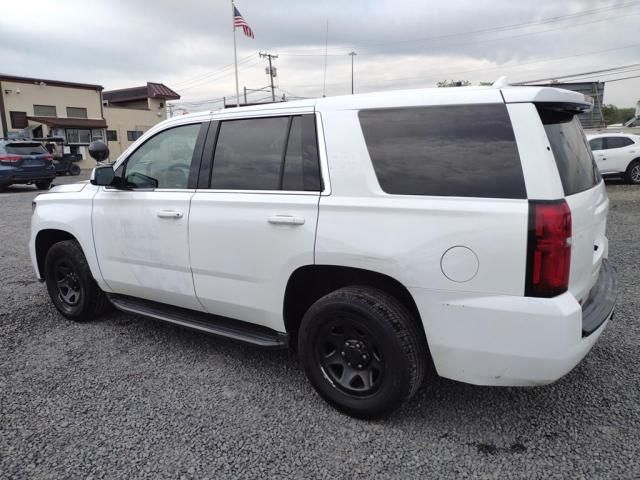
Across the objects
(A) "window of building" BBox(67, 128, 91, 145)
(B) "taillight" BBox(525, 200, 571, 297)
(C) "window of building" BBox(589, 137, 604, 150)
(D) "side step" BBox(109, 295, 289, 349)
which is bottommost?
(D) "side step" BBox(109, 295, 289, 349)

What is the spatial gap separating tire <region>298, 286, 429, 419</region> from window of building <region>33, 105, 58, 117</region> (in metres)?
37.4

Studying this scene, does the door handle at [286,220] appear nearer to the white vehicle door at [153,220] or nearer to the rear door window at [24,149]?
the white vehicle door at [153,220]

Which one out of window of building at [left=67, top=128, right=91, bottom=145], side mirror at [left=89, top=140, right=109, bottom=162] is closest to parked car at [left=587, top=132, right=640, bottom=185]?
side mirror at [left=89, top=140, right=109, bottom=162]

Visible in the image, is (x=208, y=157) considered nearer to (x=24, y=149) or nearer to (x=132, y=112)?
(x=24, y=149)

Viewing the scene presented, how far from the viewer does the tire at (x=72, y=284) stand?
4.16 m

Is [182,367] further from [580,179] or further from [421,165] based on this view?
[580,179]

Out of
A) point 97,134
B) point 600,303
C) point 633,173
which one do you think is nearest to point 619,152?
point 633,173

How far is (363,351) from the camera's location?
272 cm

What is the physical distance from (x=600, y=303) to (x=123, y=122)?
42150mm

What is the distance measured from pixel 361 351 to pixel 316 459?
60cm

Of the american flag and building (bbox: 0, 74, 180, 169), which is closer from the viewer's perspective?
the american flag

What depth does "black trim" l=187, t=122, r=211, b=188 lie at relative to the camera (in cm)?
340

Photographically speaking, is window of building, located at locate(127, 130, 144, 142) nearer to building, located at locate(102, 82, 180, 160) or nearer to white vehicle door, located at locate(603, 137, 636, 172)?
building, located at locate(102, 82, 180, 160)

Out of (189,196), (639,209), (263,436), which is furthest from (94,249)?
(639,209)
